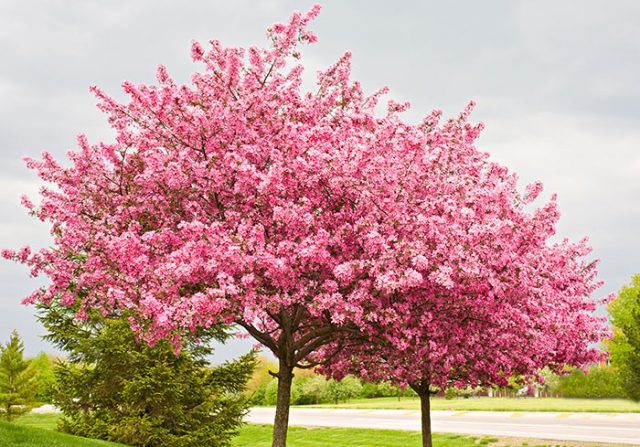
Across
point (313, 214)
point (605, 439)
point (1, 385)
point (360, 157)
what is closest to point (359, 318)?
point (313, 214)

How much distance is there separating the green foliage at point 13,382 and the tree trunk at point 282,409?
30.3 meters

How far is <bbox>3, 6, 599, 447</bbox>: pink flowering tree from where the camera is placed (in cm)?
1169

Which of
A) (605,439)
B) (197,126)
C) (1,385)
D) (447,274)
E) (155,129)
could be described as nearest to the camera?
(447,274)

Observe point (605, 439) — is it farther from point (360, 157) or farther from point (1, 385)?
point (1, 385)

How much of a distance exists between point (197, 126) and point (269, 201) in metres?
2.82

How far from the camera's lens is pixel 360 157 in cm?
1217

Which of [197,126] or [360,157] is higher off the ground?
[197,126]

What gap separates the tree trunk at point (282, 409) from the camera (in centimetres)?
1538

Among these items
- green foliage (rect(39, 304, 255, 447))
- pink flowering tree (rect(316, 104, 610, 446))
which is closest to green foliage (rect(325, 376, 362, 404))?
green foliage (rect(39, 304, 255, 447))

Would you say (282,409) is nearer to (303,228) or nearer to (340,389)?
(303,228)

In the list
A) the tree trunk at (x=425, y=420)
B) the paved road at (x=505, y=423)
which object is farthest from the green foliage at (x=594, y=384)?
the tree trunk at (x=425, y=420)

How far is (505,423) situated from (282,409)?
24049mm

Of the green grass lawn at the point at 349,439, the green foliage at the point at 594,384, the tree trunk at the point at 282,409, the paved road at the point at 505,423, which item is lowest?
the green grass lawn at the point at 349,439

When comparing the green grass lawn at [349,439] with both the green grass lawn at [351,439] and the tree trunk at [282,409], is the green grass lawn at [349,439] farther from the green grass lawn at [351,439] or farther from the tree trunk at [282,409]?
the tree trunk at [282,409]
